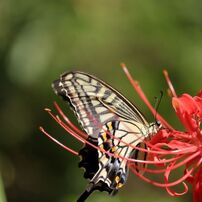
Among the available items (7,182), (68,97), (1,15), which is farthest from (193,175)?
(7,182)

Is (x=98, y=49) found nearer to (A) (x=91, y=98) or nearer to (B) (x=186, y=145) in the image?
(A) (x=91, y=98)

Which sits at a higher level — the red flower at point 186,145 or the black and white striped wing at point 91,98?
the black and white striped wing at point 91,98

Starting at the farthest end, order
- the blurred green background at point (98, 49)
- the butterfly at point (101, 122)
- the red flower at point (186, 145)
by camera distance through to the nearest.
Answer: the blurred green background at point (98, 49) < the butterfly at point (101, 122) < the red flower at point (186, 145)

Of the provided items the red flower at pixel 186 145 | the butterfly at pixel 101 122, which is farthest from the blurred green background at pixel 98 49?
the red flower at pixel 186 145

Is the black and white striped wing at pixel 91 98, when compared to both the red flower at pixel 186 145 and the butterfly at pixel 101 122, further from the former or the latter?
the red flower at pixel 186 145

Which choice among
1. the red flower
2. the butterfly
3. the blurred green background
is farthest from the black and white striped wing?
the blurred green background

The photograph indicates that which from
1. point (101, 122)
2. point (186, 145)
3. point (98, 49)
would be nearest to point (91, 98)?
point (101, 122)

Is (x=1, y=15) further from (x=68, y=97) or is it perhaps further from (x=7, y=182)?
(x=68, y=97)
